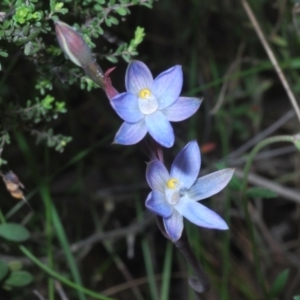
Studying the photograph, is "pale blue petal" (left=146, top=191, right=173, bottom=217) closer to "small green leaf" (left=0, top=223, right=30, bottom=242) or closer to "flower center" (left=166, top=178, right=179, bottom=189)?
A: "flower center" (left=166, top=178, right=179, bottom=189)

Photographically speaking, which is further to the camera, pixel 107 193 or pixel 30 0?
pixel 107 193

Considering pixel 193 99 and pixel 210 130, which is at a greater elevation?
pixel 193 99

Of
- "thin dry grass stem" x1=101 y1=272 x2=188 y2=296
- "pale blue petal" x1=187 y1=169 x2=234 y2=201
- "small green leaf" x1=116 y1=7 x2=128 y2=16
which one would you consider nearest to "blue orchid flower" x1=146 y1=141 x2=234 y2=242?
"pale blue petal" x1=187 y1=169 x2=234 y2=201

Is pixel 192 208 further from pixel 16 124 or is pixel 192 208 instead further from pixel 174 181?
pixel 16 124

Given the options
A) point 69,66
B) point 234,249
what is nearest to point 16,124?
point 69,66

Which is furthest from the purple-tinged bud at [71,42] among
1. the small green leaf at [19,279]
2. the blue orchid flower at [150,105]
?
the small green leaf at [19,279]

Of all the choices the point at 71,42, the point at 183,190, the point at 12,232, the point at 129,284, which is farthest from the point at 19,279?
the point at 71,42

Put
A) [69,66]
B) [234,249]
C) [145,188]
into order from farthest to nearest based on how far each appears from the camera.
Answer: [234,249], [145,188], [69,66]
